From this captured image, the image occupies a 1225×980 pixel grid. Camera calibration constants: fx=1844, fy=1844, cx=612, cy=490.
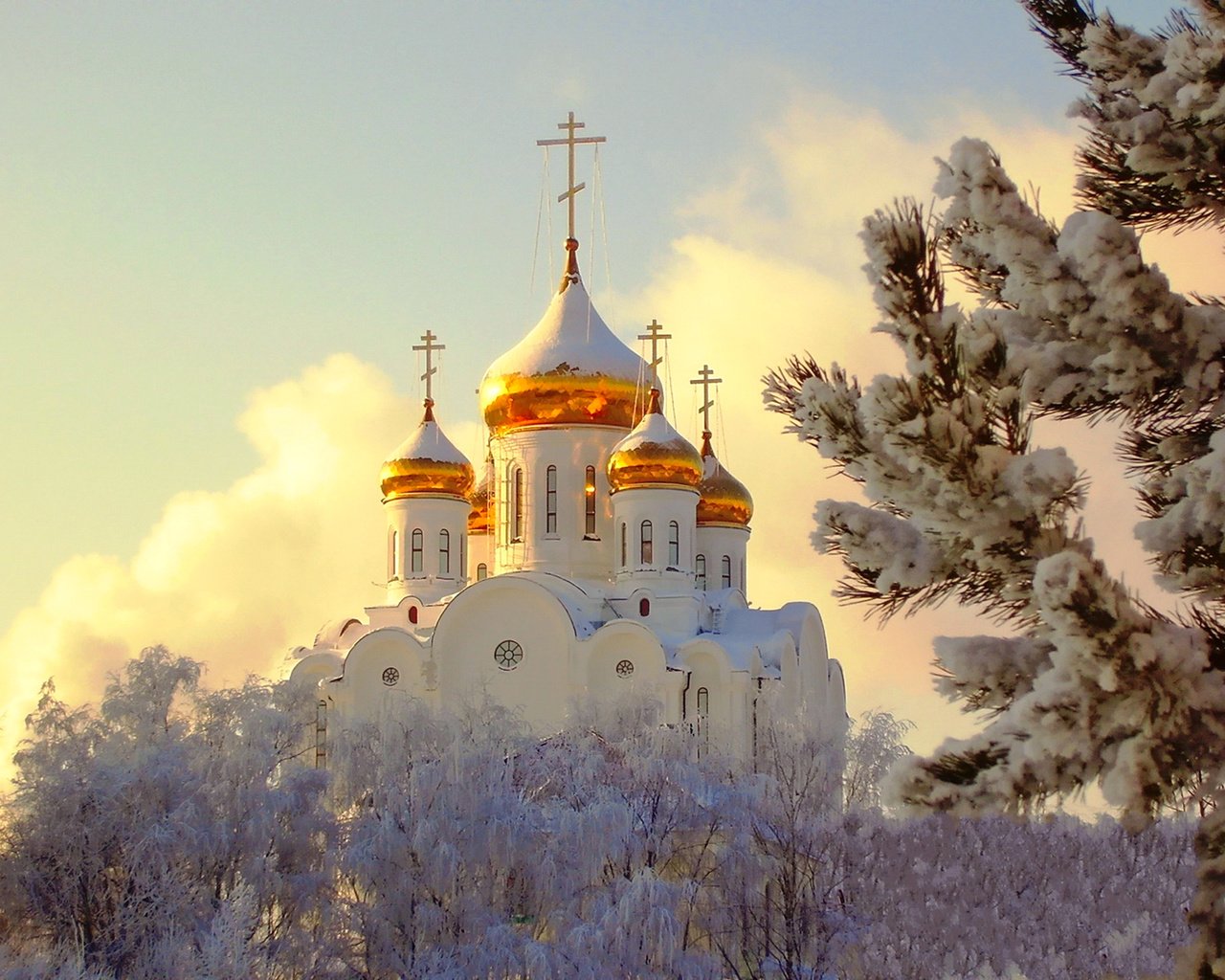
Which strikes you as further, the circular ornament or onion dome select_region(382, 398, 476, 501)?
onion dome select_region(382, 398, 476, 501)

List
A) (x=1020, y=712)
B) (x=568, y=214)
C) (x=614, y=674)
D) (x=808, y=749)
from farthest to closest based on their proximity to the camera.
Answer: (x=568, y=214), (x=614, y=674), (x=808, y=749), (x=1020, y=712)

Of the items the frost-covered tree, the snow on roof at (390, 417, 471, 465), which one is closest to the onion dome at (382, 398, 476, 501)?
the snow on roof at (390, 417, 471, 465)

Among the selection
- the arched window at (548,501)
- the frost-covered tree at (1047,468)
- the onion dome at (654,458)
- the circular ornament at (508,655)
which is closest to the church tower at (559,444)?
the arched window at (548,501)

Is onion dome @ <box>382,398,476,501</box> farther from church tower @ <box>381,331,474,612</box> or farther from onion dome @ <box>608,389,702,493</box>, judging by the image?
onion dome @ <box>608,389,702,493</box>

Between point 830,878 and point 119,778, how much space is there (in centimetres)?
705

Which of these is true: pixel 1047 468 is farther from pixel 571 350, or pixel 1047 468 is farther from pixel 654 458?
pixel 571 350

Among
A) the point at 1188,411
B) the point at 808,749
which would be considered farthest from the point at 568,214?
the point at 1188,411

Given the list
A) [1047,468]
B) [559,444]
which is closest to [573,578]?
[559,444]

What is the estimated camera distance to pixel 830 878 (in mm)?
18469

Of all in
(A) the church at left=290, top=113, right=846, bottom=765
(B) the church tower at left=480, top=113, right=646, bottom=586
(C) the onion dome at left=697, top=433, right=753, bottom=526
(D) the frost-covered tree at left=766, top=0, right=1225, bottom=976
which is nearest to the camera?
(D) the frost-covered tree at left=766, top=0, right=1225, bottom=976

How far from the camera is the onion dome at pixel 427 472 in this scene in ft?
104

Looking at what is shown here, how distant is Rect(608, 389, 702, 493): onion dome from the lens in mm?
29484

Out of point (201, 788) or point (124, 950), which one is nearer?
point (124, 950)

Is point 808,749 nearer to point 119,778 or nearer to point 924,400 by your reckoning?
point 119,778
